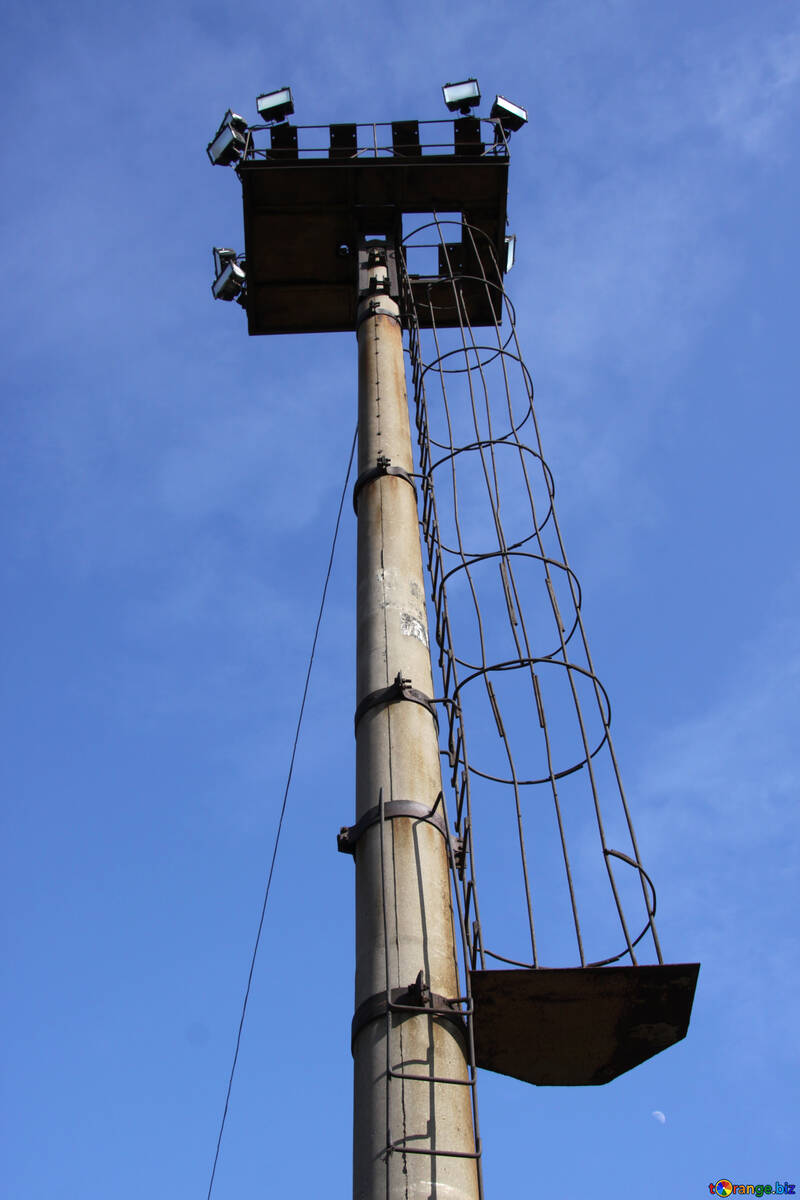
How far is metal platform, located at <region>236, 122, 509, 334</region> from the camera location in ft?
34.1

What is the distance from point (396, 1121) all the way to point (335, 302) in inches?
333

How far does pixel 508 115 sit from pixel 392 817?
26.0ft

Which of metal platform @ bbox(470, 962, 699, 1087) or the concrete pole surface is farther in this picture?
metal platform @ bbox(470, 962, 699, 1087)

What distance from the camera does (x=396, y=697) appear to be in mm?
5875

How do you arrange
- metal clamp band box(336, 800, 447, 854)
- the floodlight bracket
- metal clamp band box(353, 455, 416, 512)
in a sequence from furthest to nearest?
1. the floodlight bracket
2. metal clamp band box(353, 455, 416, 512)
3. metal clamp band box(336, 800, 447, 854)

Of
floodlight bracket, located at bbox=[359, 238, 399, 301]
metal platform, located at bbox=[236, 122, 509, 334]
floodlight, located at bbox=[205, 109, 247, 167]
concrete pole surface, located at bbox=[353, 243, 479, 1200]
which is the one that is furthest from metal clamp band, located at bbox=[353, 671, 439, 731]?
floodlight, located at bbox=[205, 109, 247, 167]

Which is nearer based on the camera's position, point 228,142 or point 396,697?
point 396,697

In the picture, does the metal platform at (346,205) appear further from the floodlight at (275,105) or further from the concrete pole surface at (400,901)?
the concrete pole surface at (400,901)

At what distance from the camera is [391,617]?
250 inches

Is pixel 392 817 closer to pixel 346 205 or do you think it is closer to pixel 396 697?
pixel 396 697

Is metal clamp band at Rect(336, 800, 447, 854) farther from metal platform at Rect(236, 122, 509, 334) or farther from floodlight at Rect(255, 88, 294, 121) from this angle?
floodlight at Rect(255, 88, 294, 121)

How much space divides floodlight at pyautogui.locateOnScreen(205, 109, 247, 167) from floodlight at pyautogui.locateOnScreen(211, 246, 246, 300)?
1.08m

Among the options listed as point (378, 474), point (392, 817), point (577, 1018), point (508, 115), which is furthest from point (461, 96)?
point (577, 1018)

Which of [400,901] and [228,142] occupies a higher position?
[228,142]
